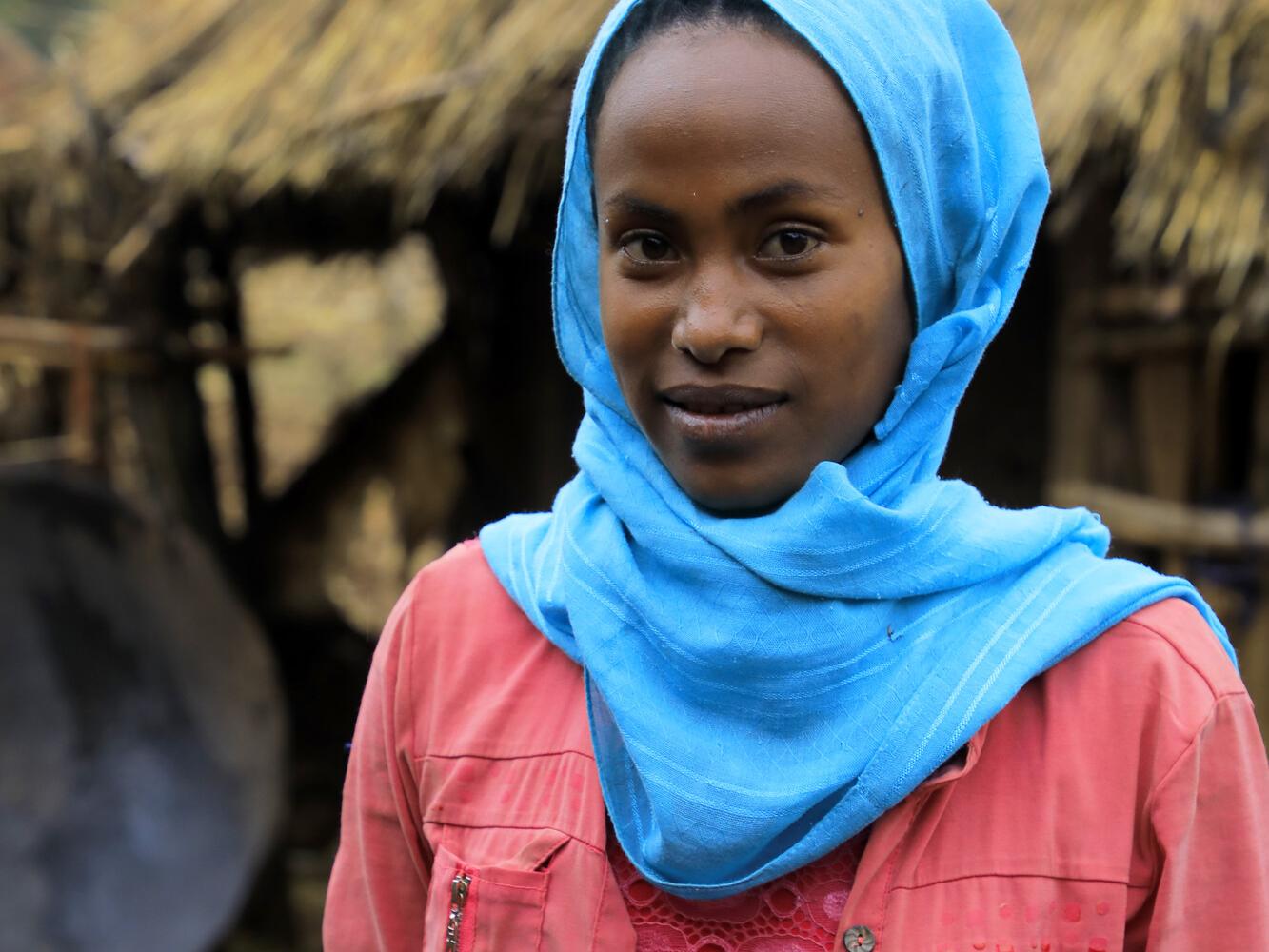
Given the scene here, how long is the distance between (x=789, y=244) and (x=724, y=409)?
0.15m

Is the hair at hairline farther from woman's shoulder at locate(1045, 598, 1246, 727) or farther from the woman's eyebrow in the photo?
woman's shoulder at locate(1045, 598, 1246, 727)

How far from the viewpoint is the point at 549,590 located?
1374 mm

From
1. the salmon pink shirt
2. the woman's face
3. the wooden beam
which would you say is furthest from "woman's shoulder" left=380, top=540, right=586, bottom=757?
the wooden beam

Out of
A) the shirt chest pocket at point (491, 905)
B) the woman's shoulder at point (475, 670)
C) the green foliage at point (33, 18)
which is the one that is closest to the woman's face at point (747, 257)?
the woman's shoulder at point (475, 670)

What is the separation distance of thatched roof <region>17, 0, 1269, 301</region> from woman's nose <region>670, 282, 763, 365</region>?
1971 mm

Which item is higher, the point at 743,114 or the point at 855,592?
the point at 743,114

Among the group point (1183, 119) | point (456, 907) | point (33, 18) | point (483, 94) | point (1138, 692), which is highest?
point (33, 18)

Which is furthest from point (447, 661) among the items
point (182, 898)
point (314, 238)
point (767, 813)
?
point (314, 238)

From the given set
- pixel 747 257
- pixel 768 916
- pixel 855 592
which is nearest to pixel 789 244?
pixel 747 257

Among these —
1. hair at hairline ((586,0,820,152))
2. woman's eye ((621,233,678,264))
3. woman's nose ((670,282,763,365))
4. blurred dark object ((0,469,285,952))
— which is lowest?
blurred dark object ((0,469,285,952))

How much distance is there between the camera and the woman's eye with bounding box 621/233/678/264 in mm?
1219

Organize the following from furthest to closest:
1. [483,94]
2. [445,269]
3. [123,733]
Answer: [445,269]
[123,733]
[483,94]

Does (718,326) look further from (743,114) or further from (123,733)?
(123,733)

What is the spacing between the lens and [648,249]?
123cm
